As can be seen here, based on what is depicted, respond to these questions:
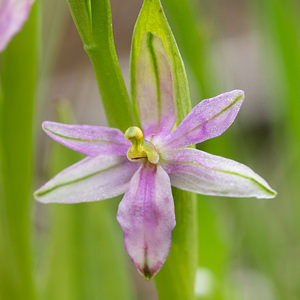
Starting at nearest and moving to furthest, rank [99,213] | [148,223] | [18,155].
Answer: [148,223]
[18,155]
[99,213]

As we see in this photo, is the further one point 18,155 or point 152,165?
point 18,155

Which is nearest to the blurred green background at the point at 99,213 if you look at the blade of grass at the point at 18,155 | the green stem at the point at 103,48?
the blade of grass at the point at 18,155

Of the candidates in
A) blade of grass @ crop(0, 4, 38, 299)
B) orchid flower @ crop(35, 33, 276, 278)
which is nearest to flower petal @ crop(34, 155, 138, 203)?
orchid flower @ crop(35, 33, 276, 278)

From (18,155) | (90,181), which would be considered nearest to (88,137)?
(90,181)

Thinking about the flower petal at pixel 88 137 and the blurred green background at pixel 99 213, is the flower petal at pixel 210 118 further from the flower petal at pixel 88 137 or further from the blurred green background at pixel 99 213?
the blurred green background at pixel 99 213

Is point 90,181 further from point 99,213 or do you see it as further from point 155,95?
point 99,213
